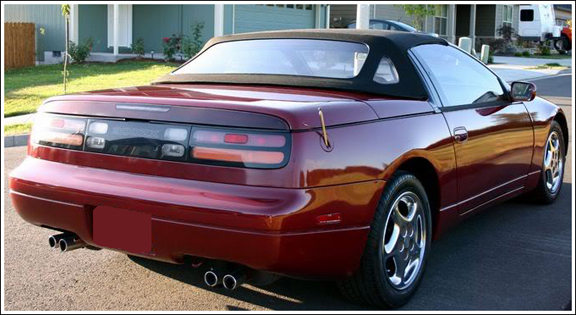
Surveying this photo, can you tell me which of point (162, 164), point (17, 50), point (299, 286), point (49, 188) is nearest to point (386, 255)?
point (299, 286)

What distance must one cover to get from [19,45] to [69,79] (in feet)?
19.9

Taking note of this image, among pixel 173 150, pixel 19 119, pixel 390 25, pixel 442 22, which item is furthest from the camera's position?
pixel 442 22

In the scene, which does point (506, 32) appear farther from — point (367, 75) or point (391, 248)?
point (391, 248)

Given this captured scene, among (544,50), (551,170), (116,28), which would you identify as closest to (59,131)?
(551,170)

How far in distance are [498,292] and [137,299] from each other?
6.45ft

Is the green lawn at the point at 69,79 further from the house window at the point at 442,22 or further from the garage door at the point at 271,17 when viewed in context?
the house window at the point at 442,22

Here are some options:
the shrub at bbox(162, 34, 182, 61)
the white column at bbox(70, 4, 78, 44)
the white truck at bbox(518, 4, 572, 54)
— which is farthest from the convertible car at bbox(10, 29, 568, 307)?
the white truck at bbox(518, 4, 572, 54)

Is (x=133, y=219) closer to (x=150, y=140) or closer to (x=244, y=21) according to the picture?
(x=150, y=140)

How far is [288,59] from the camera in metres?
4.49

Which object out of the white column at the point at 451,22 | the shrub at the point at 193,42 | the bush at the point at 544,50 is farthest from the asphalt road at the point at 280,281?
the bush at the point at 544,50

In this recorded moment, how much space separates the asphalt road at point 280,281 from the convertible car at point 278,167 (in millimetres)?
285

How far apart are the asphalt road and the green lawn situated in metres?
8.92

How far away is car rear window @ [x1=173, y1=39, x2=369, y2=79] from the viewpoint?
4.36 m

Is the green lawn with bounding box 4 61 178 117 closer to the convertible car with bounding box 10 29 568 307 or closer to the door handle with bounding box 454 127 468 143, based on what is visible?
the convertible car with bounding box 10 29 568 307
